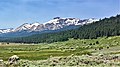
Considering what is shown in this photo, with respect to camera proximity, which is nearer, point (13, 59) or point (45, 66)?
point (45, 66)

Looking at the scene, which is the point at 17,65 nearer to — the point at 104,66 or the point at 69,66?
the point at 69,66

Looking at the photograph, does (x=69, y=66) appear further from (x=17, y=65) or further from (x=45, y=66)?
(x=17, y=65)

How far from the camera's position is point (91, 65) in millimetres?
51906

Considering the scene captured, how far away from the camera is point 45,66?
172 ft

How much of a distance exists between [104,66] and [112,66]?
1.28m

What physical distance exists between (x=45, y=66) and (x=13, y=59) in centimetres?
1409

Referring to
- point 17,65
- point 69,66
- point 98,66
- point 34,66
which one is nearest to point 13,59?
point 17,65

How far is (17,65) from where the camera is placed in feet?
183

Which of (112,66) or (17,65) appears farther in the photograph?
(17,65)

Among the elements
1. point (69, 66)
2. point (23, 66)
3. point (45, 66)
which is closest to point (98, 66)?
point (69, 66)

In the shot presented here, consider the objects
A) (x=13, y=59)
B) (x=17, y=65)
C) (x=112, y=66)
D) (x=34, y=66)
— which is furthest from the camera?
(x=13, y=59)

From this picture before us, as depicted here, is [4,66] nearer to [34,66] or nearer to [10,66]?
[10,66]

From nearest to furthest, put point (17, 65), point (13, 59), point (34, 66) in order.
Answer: point (34, 66) < point (17, 65) < point (13, 59)

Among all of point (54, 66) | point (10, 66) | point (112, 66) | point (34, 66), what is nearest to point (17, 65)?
point (10, 66)
